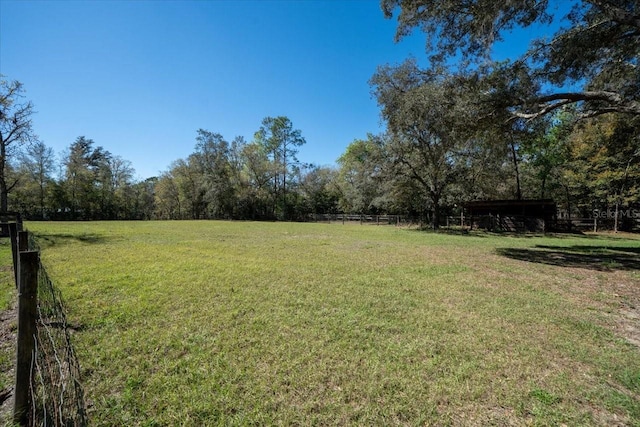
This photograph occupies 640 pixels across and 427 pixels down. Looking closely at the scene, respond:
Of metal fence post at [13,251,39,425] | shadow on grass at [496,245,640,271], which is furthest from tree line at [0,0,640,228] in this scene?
metal fence post at [13,251,39,425]

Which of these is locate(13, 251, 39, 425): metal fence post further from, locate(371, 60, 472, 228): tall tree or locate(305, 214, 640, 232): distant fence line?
locate(305, 214, 640, 232): distant fence line

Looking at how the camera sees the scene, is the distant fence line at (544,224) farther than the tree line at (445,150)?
Yes

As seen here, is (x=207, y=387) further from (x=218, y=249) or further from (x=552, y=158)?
(x=552, y=158)

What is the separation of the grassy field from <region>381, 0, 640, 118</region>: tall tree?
228 inches

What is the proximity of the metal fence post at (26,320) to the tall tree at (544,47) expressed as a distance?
10.4 meters

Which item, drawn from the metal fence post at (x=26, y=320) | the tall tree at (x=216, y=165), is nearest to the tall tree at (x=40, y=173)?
the tall tree at (x=216, y=165)

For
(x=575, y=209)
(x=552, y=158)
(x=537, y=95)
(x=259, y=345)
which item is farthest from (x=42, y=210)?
(x=575, y=209)

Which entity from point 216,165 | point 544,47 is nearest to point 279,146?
point 216,165

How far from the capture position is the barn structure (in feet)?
67.7

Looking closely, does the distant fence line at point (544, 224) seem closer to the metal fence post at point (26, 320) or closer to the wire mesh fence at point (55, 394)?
the wire mesh fence at point (55, 394)

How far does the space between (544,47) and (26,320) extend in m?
12.7

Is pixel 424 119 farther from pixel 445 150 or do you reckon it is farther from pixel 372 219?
pixel 372 219

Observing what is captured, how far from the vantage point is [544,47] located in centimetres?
848

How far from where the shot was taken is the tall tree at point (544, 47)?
7.59 meters
